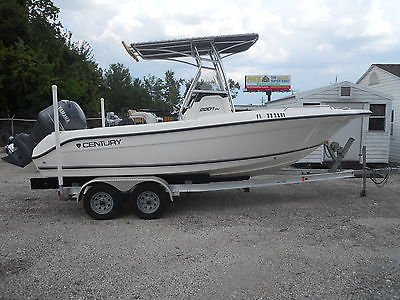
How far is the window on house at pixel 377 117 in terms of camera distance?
10.5 metres

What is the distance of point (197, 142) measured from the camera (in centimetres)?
545

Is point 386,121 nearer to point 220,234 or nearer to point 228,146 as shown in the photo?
point 228,146

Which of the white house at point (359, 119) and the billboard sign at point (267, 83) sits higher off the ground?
→ the billboard sign at point (267, 83)

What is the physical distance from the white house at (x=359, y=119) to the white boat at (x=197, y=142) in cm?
478

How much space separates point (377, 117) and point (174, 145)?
784cm

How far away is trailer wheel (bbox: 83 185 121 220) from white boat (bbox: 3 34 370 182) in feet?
1.01

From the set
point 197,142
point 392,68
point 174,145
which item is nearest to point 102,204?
point 174,145

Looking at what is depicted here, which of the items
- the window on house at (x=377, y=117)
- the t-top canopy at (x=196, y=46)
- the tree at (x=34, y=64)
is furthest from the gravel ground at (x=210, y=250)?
the tree at (x=34, y=64)

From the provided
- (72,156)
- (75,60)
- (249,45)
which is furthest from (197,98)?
(75,60)

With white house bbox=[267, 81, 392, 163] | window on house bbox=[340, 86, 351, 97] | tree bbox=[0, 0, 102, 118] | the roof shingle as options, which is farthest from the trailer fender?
tree bbox=[0, 0, 102, 118]

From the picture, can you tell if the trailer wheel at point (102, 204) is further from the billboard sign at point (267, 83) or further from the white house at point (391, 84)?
the billboard sign at point (267, 83)

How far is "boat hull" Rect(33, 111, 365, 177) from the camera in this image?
539 centimetres

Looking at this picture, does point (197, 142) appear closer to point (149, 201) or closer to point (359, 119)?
point (149, 201)

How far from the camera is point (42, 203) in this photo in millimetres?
6637
